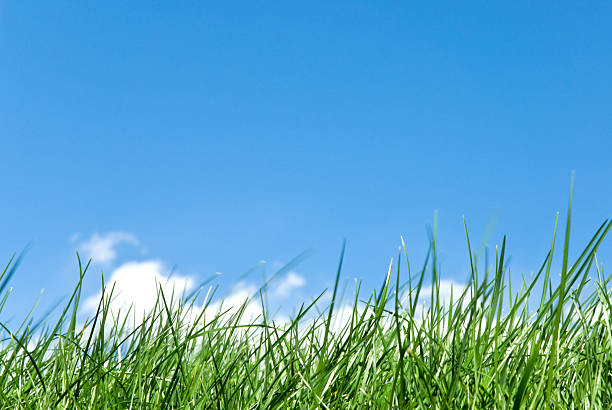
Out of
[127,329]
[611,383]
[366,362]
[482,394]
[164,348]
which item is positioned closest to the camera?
[482,394]

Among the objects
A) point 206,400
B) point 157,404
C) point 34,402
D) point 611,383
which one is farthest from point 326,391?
point 34,402

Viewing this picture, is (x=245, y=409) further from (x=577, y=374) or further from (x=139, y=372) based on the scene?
(x=577, y=374)

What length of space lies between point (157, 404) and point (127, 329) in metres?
0.78

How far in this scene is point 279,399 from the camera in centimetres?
141

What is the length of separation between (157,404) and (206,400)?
125 mm

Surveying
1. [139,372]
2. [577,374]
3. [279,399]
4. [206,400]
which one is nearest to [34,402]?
[139,372]

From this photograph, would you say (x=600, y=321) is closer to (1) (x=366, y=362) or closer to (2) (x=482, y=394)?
(2) (x=482, y=394)

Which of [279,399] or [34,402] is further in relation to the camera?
[34,402]

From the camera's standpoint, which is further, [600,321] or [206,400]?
[600,321]

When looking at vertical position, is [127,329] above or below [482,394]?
above

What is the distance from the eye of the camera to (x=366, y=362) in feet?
5.24

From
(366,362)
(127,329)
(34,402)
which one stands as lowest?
(34,402)

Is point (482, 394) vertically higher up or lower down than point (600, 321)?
lower down

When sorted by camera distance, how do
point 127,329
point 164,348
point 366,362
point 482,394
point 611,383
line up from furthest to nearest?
1. point 127,329
2. point 164,348
3. point 366,362
4. point 611,383
5. point 482,394
